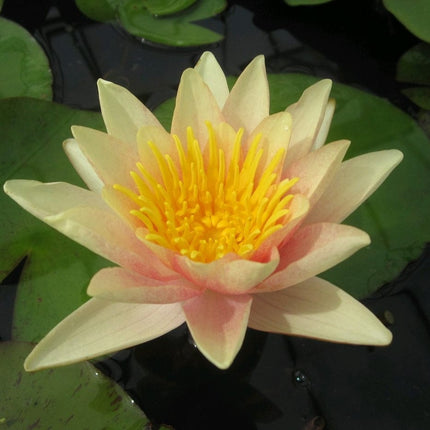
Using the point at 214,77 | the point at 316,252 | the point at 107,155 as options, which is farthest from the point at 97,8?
the point at 316,252

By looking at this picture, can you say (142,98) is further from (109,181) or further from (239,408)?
(239,408)

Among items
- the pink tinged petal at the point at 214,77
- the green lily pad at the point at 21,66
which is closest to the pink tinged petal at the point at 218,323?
the pink tinged petal at the point at 214,77

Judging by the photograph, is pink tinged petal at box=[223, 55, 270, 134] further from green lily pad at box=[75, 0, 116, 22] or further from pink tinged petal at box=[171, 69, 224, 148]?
green lily pad at box=[75, 0, 116, 22]

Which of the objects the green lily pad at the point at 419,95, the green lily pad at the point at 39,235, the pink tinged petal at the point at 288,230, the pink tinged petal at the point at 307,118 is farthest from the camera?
the green lily pad at the point at 419,95

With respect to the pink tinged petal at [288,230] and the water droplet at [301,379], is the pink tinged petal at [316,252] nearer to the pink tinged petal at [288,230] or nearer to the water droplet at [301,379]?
the pink tinged petal at [288,230]

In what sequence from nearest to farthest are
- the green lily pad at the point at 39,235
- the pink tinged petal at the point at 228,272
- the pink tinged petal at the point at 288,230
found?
the pink tinged petal at the point at 228,272 < the pink tinged petal at the point at 288,230 < the green lily pad at the point at 39,235

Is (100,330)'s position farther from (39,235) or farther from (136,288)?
(39,235)
